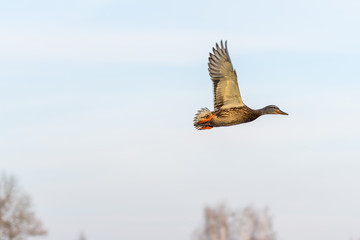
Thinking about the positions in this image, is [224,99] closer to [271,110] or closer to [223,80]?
[223,80]

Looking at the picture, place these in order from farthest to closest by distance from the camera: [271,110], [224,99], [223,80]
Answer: [271,110] → [224,99] → [223,80]

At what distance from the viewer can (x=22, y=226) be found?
5481 cm

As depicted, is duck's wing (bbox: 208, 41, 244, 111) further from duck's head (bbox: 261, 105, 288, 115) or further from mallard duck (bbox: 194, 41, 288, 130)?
duck's head (bbox: 261, 105, 288, 115)

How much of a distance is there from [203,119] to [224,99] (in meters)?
1.04

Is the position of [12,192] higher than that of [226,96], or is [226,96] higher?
[12,192]

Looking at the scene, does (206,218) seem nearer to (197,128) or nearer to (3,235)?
(3,235)

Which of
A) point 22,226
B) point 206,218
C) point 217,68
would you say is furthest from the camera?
point 206,218

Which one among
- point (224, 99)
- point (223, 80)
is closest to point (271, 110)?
point (224, 99)

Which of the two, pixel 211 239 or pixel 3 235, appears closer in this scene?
pixel 3 235

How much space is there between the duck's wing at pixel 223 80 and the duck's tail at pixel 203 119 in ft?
1.29

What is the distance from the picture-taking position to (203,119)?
28875 mm

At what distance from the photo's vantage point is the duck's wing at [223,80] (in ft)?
92.5

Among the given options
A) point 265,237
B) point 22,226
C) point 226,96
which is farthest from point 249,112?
point 265,237

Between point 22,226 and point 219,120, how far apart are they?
29.5 meters
